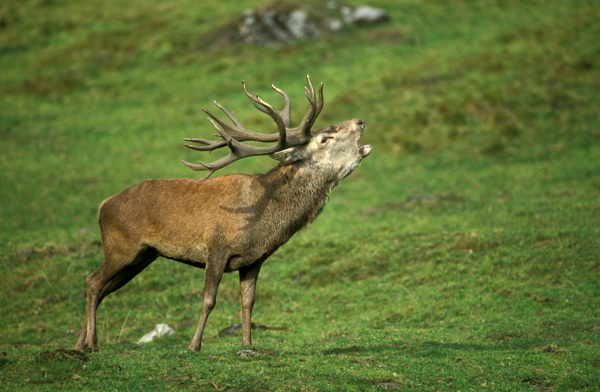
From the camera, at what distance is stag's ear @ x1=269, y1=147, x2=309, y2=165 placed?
9711 mm

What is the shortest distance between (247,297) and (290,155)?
6.89 feet

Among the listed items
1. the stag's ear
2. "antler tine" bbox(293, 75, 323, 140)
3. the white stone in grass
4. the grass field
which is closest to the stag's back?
the stag's ear

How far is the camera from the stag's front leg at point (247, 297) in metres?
9.41

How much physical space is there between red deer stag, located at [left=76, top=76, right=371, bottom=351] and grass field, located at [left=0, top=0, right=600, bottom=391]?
1.07 m

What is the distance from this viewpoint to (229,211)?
933 centimetres

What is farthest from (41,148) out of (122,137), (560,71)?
(560,71)

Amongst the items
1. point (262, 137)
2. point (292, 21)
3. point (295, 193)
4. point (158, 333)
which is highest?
point (262, 137)

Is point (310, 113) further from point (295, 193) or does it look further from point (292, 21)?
point (292, 21)

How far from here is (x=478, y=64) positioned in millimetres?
26984

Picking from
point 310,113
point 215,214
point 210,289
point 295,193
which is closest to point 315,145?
point 310,113

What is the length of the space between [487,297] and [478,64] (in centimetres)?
1662

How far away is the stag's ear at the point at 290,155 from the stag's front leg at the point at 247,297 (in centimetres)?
155

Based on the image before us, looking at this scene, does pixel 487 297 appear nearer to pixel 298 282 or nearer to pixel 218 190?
pixel 298 282

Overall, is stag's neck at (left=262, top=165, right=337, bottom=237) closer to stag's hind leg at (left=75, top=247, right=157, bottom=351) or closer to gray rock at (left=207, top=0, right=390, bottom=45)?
stag's hind leg at (left=75, top=247, right=157, bottom=351)
